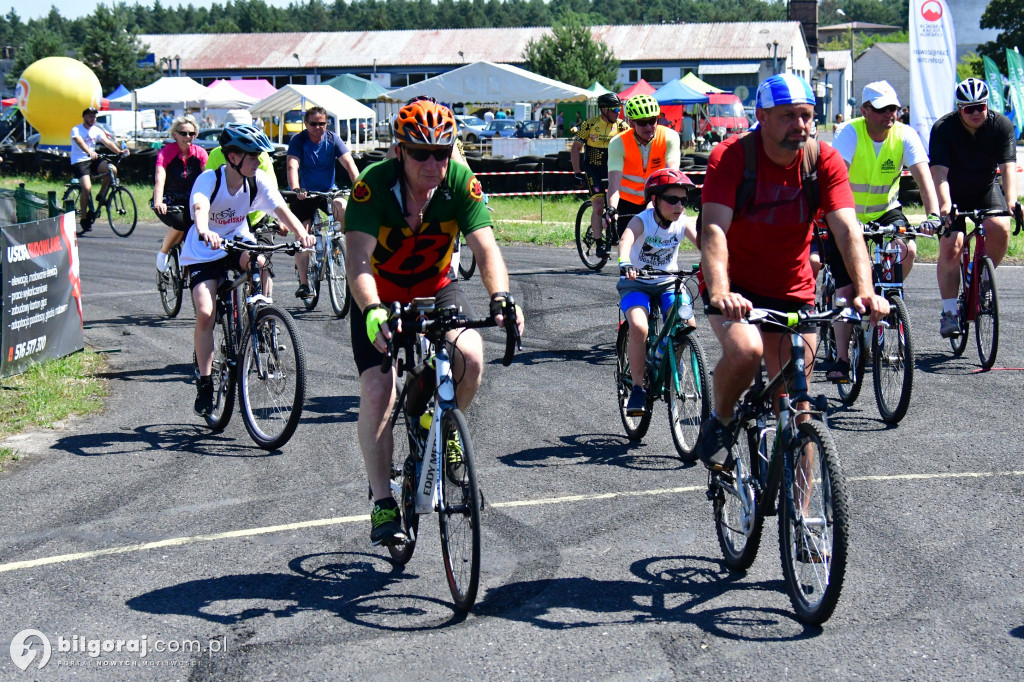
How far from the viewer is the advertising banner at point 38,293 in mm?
9578

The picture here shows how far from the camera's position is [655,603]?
4.91 m

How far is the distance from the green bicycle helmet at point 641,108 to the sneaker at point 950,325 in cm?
308

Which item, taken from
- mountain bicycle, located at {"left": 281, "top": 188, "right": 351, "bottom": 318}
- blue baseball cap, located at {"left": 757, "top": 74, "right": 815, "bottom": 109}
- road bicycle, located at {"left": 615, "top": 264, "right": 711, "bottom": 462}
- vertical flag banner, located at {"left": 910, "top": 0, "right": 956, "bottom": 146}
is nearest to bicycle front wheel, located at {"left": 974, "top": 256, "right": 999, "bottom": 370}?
road bicycle, located at {"left": 615, "top": 264, "right": 711, "bottom": 462}

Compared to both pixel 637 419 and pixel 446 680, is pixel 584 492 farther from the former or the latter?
pixel 446 680

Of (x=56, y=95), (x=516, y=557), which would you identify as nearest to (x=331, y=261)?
(x=516, y=557)

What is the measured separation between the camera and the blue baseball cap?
5004 millimetres

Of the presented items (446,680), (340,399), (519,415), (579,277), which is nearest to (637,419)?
(519,415)

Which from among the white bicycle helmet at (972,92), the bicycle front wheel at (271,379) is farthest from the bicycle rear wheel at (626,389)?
the white bicycle helmet at (972,92)

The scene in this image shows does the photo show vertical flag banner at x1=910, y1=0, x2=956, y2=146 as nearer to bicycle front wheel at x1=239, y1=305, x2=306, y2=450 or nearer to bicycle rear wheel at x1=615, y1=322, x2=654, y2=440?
bicycle rear wheel at x1=615, y1=322, x2=654, y2=440

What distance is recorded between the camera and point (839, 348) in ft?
27.9

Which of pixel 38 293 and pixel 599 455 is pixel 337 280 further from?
pixel 599 455

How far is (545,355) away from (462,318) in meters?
5.92

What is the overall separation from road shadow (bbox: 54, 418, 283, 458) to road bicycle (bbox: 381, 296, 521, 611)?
103 inches

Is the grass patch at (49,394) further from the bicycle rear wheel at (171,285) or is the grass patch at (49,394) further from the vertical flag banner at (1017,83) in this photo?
the vertical flag banner at (1017,83)
